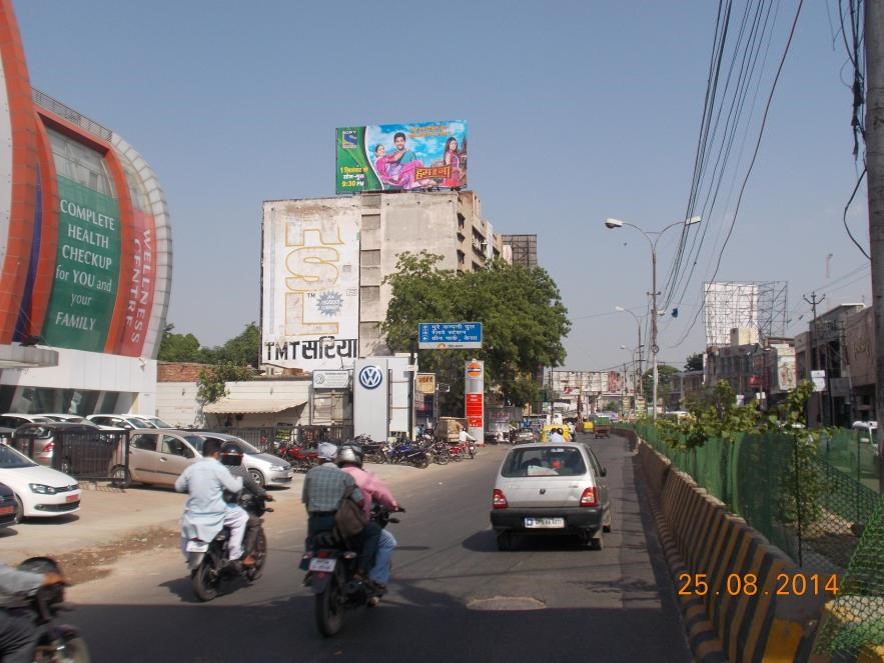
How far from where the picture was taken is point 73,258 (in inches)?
1698

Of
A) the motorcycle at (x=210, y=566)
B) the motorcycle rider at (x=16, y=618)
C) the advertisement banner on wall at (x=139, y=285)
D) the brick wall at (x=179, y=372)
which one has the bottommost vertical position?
the motorcycle at (x=210, y=566)

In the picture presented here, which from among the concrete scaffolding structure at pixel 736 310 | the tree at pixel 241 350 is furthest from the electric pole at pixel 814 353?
the tree at pixel 241 350

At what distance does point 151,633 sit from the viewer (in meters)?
7.99

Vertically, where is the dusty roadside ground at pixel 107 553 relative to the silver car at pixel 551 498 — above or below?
below

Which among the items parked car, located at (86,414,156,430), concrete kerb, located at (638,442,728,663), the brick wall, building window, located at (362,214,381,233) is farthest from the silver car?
building window, located at (362,214,381,233)

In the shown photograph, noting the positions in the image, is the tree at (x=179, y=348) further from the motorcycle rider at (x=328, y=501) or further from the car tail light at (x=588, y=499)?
the motorcycle rider at (x=328, y=501)

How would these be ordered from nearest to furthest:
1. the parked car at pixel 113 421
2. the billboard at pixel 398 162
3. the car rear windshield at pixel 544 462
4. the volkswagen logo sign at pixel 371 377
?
the car rear windshield at pixel 544 462, the parked car at pixel 113 421, the volkswagen logo sign at pixel 371 377, the billboard at pixel 398 162

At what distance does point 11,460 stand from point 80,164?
1271 inches

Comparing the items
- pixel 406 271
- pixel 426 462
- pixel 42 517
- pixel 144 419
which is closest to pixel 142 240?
pixel 144 419

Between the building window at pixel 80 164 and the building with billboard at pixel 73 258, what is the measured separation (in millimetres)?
67

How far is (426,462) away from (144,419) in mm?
12490

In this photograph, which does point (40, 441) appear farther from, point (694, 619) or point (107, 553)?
point (694, 619)

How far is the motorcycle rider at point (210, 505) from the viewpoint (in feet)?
30.2

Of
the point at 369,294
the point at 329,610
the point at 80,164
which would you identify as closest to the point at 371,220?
the point at 369,294
